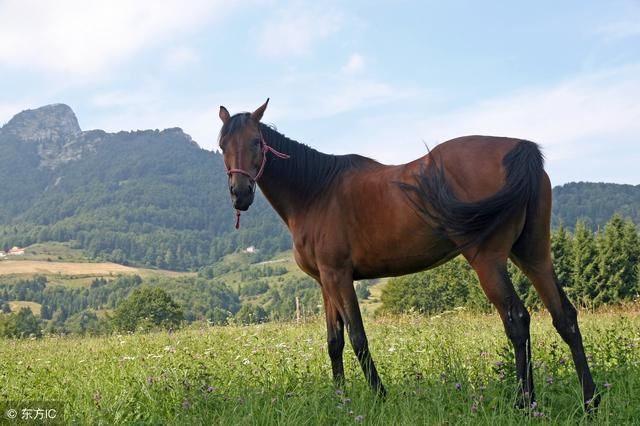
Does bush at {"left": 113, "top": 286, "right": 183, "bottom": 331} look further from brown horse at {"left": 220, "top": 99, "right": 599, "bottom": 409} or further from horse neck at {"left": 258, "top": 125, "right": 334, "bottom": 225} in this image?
brown horse at {"left": 220, "top": 99, "right": 599, "bottom": 409}

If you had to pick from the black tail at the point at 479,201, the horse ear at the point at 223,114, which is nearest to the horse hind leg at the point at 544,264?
the black tail at the point at 479,201

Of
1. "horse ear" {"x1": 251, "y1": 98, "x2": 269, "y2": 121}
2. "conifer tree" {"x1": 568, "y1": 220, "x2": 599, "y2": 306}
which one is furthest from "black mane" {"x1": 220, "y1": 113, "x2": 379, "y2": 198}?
"conifer tree" {"x1": 568, "y1": 220, "x2": 599, "y2": 306}

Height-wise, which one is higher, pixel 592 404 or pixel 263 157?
pixel 263 157

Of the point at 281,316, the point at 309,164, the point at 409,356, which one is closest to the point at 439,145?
the point at 309,164

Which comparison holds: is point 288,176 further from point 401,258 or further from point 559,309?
point 559,309

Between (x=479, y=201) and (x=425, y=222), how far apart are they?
1.89ft

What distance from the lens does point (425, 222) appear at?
5.62 meters

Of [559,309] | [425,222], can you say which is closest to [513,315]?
[559,309]

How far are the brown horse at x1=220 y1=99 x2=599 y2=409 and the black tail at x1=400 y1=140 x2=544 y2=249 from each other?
0.01 metres

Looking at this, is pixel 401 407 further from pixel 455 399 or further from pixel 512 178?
pixel 512 178

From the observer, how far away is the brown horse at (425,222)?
17.5 feet

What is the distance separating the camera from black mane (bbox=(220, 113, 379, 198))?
6.64 metres

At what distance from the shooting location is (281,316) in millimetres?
19203

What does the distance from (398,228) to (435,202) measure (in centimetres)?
48
